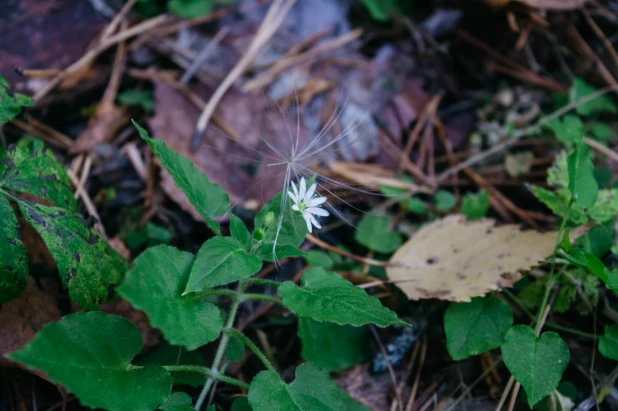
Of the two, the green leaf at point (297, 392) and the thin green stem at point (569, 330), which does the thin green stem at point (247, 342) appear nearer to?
the green leaf at point (297, 392)

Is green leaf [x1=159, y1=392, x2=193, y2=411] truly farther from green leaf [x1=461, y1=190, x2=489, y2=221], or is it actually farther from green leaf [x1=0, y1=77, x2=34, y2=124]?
green leaf [x1=461, y1=190, x2=489, y2=221]

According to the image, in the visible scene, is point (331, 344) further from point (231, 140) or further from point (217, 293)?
point (231, 140)

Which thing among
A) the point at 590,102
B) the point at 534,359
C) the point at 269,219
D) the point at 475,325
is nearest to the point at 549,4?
the point at 590,102

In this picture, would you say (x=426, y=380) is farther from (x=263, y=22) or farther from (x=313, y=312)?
(x=263, y=22)

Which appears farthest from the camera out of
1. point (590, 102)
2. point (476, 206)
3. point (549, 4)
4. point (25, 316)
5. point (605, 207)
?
point (549, 4)

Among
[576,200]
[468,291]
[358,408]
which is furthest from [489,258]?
[358,408]

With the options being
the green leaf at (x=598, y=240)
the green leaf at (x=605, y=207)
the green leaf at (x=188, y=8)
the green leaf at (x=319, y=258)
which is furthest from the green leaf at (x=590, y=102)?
the green leaf at (x=188, y=8)
